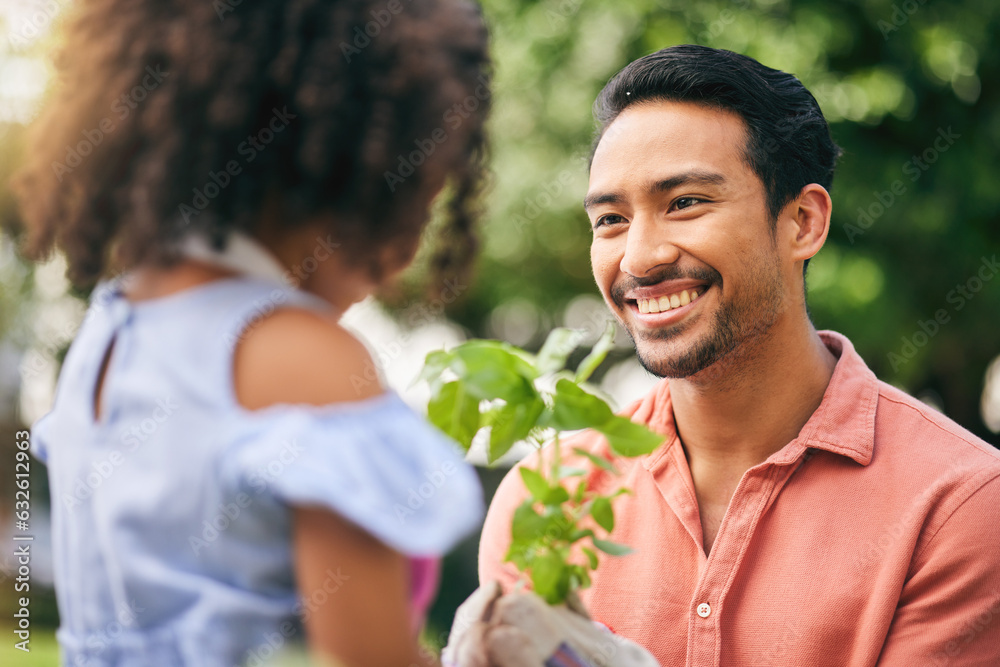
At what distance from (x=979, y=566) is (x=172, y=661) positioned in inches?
61.8

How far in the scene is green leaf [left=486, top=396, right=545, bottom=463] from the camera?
1.38 meters

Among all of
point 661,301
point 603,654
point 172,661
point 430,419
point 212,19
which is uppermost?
point 212,19

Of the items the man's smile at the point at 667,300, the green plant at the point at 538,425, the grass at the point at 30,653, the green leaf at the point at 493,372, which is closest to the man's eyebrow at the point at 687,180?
the man's smile at the point at 667,300

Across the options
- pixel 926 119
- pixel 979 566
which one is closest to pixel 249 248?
pixel 979 566

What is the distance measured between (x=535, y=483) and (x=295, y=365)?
0.57 metres

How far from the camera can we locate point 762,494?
1993 mm

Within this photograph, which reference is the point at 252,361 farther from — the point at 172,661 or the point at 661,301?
the point at 661,301

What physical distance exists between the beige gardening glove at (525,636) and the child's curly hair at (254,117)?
0.62 meters

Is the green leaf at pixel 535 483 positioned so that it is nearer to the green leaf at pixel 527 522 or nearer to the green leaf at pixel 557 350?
the green leaf at pixel 527 522

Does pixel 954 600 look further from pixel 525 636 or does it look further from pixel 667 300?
pixel 525 636

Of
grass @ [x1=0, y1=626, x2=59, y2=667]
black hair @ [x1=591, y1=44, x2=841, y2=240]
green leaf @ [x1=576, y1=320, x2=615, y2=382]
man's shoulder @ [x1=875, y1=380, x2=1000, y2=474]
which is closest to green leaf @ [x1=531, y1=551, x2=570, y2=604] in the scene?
green leaf @ [x1=576, y1=320, x2=615, y2=382]

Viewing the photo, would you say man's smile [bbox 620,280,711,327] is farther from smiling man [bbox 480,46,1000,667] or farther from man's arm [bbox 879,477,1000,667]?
man's arm [bbox 879,477,1000,667]

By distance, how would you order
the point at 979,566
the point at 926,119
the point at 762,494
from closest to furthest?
the point at 979,566, the point at 762,494, the point at 926,119

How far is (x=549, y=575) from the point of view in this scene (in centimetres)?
139
